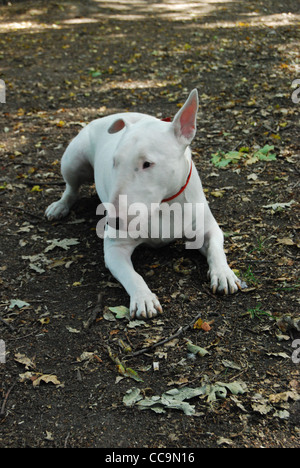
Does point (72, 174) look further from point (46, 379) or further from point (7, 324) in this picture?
point (46, 379)

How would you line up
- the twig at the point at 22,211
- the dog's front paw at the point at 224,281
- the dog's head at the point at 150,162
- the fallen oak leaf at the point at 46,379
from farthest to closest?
1. the twig at the point at 22,211
2. the dog's front paw at the point at 224,281
3. the dog's head at the point at 150,162
4. the fallen oak leaf at the point at 46,379

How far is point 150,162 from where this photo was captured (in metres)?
2.96

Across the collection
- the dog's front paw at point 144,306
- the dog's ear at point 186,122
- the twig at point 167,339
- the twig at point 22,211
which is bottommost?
the twig at point 22,211

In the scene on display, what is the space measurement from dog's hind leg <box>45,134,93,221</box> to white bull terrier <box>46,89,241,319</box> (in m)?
0.37

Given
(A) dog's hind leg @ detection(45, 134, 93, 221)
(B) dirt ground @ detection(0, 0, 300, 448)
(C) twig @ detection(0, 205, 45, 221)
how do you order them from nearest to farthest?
(B) dirt ground @ detection(0, 0, 300, 448)
(A) dog's hind leg @ detection(45, 134, 93, 221)
(C) twig @ detection(0, 205, 45, 221)

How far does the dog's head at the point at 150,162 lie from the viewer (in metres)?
2.94

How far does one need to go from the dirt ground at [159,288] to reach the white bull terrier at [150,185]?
0.15 m

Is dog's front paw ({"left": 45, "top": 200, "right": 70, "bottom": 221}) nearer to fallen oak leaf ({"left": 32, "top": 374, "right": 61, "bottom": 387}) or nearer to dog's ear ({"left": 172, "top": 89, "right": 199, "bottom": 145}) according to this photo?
dog's ear ({"left": 172, "top": 89, "right": 199, "bottom": 145})

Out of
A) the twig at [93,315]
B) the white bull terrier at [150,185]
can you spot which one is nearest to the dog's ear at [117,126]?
the white bull terrier at [150,185]

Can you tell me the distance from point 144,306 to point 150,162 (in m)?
0.90

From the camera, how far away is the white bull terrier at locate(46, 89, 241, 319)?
116 inches

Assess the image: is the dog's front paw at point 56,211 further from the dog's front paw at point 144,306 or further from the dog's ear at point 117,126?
the dog's front paw at point 144,306

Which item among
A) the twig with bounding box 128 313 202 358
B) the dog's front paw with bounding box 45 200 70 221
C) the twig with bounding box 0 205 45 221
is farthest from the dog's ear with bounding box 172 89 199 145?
the twig with bounding box 0 205 45 221

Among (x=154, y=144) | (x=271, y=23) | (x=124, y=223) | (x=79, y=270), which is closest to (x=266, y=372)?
(x=124, y=223)
